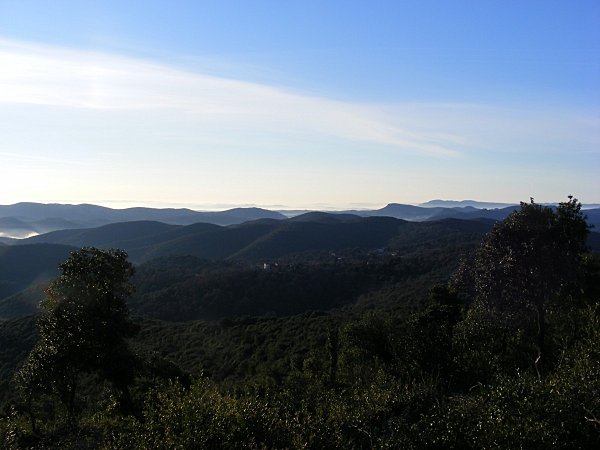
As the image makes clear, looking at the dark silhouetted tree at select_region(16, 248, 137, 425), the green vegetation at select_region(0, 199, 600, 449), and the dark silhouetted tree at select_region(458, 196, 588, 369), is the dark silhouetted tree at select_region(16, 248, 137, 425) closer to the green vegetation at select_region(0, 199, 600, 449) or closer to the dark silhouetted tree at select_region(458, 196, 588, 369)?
the green vegetation at select_region(0, 199, 600, 449)

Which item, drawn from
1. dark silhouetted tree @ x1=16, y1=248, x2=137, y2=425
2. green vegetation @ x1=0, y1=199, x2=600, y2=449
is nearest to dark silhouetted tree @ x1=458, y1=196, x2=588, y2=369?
green vegetation @ x1=0, y1=199, x2=600, y2=449

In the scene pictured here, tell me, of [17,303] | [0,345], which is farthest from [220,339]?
[17,303]

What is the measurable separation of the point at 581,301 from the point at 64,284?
26060 mm

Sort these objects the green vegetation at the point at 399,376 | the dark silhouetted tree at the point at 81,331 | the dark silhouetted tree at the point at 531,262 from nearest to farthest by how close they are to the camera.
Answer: the green vegetation at the point at 399,376
the dark silhouetted tree at the point at 81,331
the dark silhouetted tree at the point at 531,262

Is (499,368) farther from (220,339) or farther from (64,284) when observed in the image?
(220,339)

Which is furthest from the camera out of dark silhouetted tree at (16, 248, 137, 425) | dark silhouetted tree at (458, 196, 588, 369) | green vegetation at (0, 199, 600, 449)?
dark silhouetted tree at (458, 196, 588, 369)

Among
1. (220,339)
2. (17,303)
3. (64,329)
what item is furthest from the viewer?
(17,303)

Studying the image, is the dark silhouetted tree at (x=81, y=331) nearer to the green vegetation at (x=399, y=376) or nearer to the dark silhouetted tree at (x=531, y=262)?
the green vegetation at (x=399, y=376)

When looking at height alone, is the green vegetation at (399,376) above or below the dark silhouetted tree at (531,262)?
below

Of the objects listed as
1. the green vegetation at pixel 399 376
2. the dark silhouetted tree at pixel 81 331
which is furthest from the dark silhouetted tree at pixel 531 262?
the dark silhouetted tree at pixel 81 331

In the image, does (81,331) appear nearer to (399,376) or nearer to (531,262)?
(399,376)

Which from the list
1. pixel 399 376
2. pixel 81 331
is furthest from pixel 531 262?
pixel 81 331

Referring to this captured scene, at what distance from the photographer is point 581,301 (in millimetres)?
25656

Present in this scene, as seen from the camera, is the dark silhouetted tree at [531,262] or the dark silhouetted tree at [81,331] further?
the dark silhouetted tree at [531,262]
